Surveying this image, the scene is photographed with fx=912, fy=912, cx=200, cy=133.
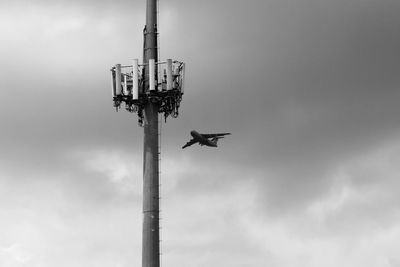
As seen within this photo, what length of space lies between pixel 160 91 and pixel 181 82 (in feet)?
8.40

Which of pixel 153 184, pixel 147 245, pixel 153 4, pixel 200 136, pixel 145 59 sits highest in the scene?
pixel 153 4

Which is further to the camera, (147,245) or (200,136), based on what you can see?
(200,136)

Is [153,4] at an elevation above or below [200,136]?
above

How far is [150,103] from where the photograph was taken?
102 meters

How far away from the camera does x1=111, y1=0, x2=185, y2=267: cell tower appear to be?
97875mm

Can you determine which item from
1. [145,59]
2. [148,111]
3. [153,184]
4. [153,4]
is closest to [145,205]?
[153,184]

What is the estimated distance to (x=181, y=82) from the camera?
10069cm

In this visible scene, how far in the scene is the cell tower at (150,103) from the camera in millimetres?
97875

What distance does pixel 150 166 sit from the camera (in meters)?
100

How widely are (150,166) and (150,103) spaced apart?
7146mm

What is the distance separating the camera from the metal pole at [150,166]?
97.4m

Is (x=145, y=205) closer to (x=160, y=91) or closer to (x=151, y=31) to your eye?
(x=160, y=91)

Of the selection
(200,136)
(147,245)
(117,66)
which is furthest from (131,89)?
(147,245)

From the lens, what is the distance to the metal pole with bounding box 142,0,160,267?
97.4 m
